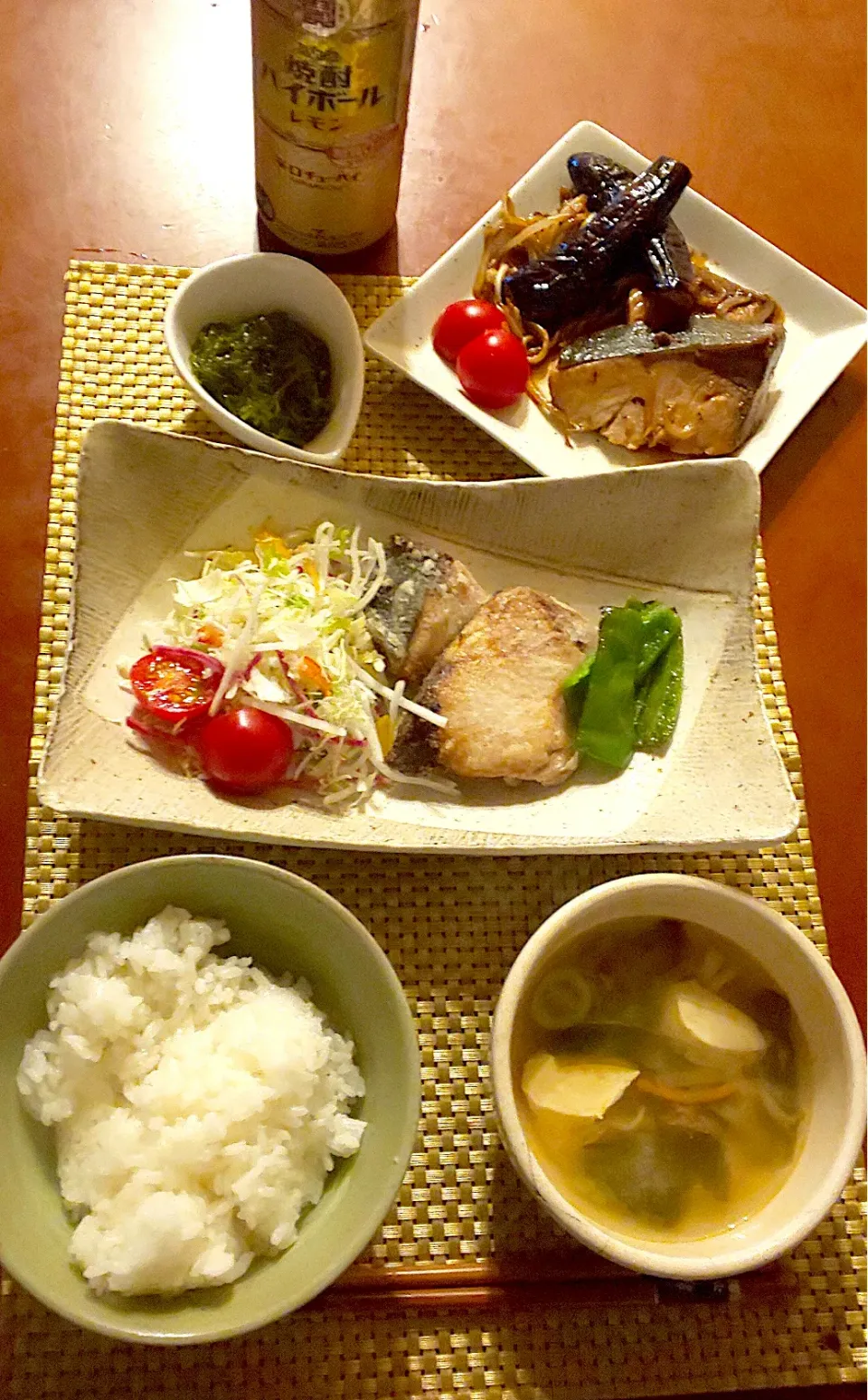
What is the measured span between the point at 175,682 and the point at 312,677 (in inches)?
9.5

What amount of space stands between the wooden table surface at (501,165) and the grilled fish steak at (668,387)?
21cm

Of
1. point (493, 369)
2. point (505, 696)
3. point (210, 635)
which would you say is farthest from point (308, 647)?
point (493, 369)

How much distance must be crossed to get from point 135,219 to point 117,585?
1012mm

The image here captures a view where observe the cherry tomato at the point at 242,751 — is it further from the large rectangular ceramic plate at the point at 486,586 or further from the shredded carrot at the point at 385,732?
the shredded carrot at the point at 385,732

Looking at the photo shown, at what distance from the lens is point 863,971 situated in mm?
1854

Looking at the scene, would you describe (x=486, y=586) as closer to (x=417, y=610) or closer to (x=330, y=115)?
(x=417, y=610)

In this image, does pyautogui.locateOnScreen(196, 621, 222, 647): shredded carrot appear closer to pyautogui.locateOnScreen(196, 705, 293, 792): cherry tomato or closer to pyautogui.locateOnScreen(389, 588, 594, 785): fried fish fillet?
pyautogui.locateOnScreen(196, 705, 293, 792): cherry tomato

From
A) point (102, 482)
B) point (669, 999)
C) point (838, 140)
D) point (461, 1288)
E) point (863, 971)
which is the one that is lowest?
point (461, 1288)

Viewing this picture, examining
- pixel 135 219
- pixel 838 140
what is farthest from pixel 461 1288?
pixel 838 140

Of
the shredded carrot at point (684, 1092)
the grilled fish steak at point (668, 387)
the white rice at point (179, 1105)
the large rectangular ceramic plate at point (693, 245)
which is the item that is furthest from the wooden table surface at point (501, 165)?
the white rice at point (179, 1105)

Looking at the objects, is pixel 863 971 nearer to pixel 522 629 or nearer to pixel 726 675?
pixel 726 675

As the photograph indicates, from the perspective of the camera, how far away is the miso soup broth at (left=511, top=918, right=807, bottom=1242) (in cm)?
145

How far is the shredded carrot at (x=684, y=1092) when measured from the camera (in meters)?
1.52

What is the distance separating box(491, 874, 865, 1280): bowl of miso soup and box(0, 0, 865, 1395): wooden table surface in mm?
403
